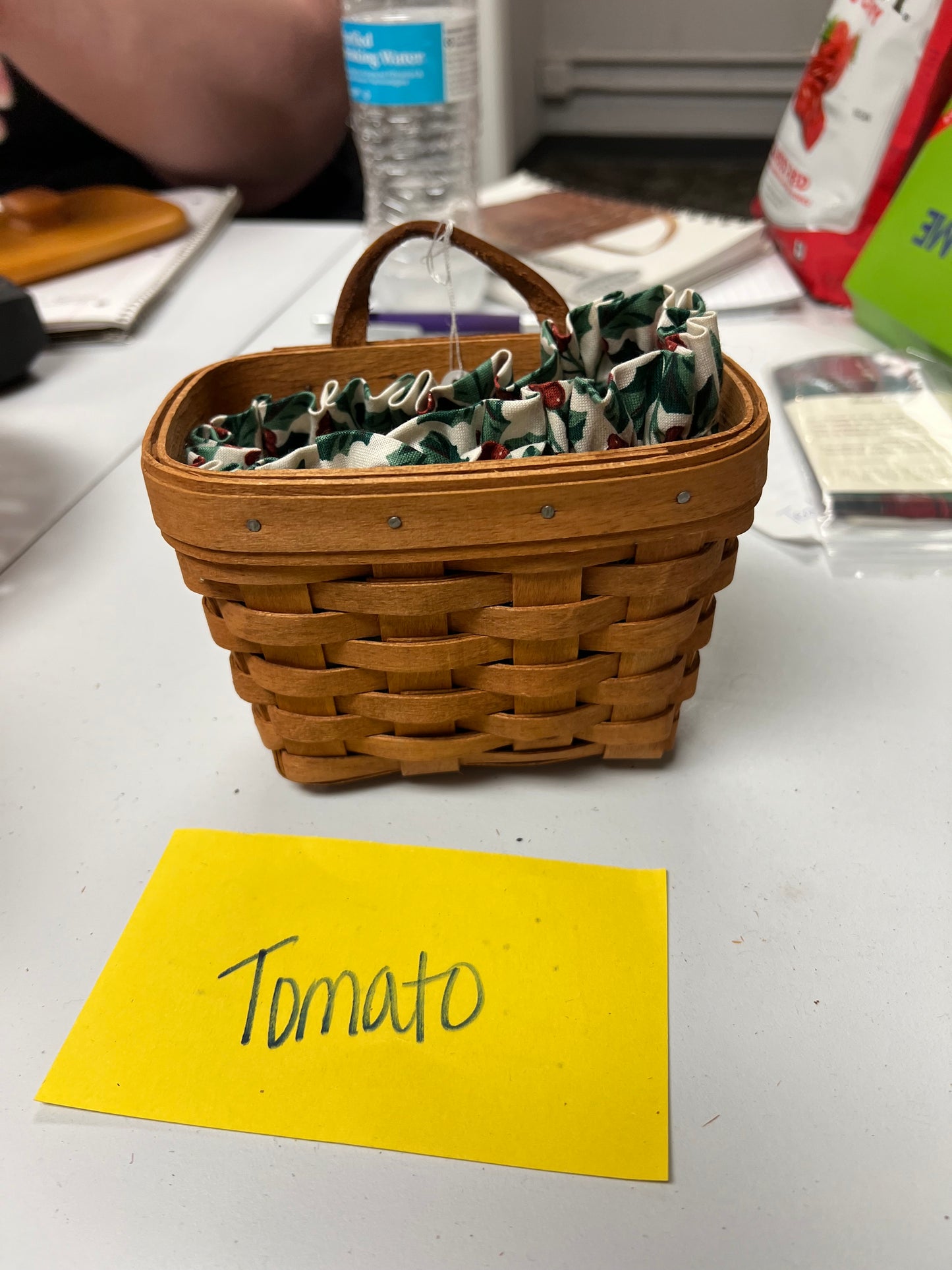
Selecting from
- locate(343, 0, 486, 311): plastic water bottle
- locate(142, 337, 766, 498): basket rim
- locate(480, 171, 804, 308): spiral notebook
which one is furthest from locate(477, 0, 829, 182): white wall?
locate(142, 337, 766, 498): basket rim

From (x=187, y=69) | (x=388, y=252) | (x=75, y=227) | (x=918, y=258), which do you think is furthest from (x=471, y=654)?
(x=187, y=69)

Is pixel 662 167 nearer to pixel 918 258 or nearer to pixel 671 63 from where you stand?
pixel 671 63

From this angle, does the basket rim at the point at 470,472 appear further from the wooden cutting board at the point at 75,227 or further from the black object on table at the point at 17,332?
the wooden cutting board at the point at 75,227

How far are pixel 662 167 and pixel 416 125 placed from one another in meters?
1.44

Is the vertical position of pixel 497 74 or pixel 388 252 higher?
pixel 388 252

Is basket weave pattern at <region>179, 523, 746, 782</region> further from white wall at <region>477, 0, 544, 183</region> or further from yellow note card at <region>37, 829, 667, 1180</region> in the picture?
white wall at <region>477, 0, 544, 183</region>

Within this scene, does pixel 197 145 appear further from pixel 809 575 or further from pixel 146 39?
pixel 809 575

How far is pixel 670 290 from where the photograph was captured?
33 centimetres

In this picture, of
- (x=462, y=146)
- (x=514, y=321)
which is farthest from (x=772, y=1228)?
(x=462, y=146)

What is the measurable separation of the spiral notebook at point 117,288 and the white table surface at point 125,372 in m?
0.01

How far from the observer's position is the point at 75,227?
0.78 m

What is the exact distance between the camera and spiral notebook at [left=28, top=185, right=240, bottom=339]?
685 mm

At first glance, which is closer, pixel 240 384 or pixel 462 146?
pixel 240 384

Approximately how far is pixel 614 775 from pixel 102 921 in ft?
0.64
